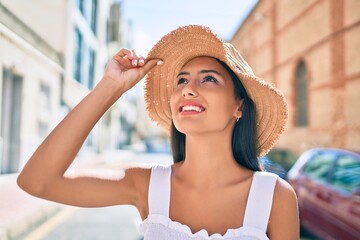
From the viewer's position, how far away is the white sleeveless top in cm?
154

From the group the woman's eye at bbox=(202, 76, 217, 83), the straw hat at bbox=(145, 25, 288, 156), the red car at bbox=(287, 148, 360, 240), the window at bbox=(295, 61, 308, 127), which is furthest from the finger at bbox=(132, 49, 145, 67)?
the window at bbox=(295, 61, 308, 127)

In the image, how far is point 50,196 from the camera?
1521 mm

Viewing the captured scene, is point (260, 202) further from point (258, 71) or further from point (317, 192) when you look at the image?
point (258, 71)

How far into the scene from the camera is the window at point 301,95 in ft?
53.2

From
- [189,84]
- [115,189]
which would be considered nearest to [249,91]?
[189,84]

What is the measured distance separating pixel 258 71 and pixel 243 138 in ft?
69.2

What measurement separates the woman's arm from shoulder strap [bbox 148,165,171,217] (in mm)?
72

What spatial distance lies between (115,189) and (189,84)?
1.85ft

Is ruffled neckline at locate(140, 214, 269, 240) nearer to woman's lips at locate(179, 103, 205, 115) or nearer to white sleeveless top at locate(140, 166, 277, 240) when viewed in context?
white sleeveless top at locate(140, 166, 277, 240)

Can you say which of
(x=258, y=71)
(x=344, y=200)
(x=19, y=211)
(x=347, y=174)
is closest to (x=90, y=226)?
(x=19, y=211)

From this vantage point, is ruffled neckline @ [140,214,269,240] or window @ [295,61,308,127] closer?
ruffled neckline @ [140,214,269,240]

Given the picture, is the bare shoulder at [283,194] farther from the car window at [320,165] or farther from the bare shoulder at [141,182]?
the car window at [320,165]

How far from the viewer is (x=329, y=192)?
4.62m

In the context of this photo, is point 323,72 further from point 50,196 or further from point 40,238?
point 50,196
